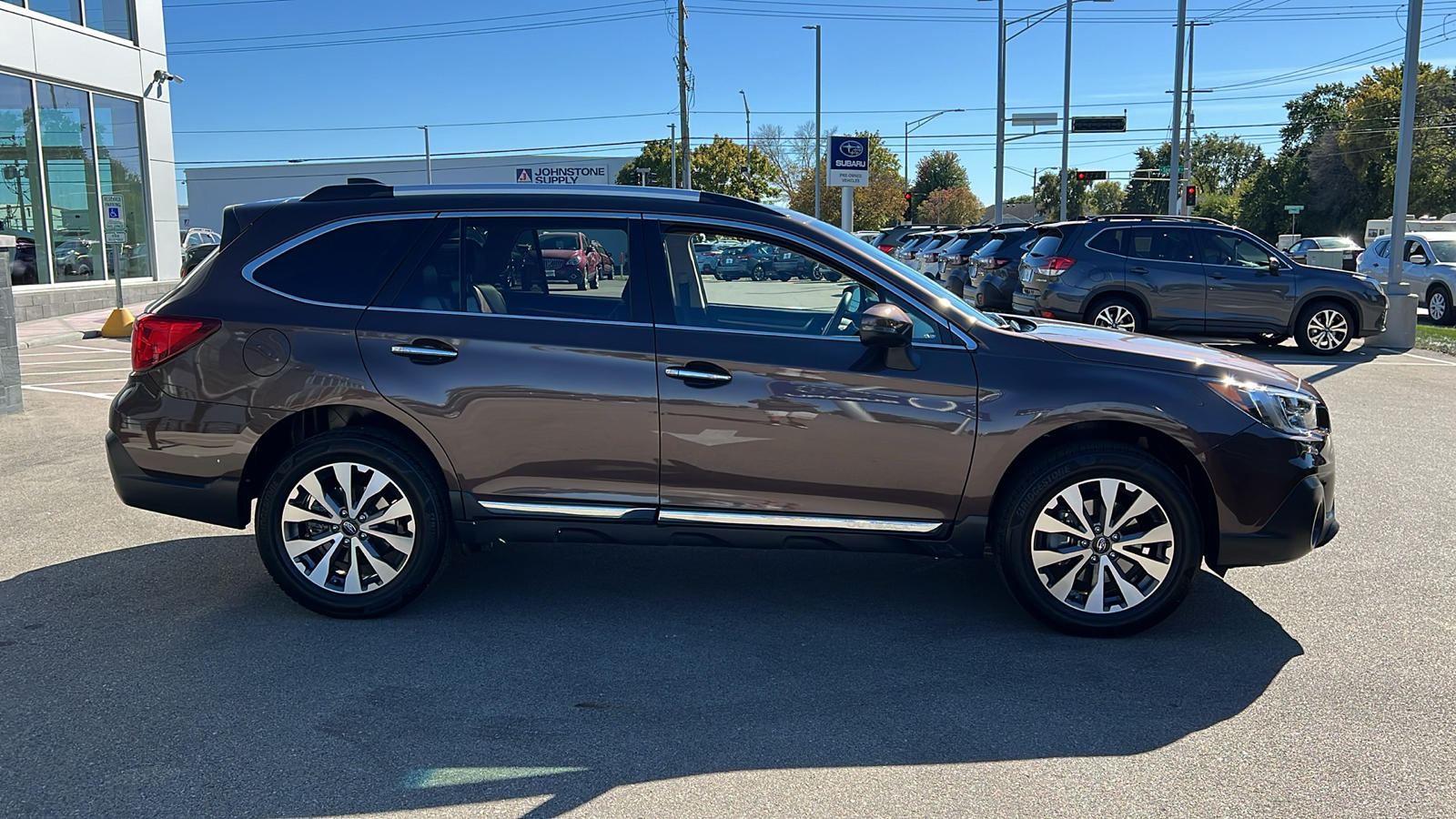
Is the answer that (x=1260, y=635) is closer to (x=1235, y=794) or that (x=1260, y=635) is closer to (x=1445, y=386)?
(x=1235, y=794)

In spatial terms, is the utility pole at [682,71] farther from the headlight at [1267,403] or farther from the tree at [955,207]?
the tree at [955,207]

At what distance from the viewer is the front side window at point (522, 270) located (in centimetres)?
480

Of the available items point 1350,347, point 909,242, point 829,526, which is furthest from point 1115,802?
point 909,242

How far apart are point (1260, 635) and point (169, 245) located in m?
24.3

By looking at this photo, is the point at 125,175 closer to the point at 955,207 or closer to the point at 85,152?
the point at 85,152

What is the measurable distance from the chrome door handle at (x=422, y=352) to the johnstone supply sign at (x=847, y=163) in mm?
25220

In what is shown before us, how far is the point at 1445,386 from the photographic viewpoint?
12.0 metres

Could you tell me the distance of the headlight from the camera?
462cm

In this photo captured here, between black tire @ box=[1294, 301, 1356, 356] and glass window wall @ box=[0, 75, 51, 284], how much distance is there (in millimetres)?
20104

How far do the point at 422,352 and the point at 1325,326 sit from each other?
44.8 feet

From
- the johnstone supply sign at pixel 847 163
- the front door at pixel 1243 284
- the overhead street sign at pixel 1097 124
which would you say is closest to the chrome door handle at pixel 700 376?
the front door at pixel 1243 284

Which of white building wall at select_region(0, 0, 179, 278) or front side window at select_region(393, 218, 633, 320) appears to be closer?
front side window at select_region(393, 218, 633, 320)

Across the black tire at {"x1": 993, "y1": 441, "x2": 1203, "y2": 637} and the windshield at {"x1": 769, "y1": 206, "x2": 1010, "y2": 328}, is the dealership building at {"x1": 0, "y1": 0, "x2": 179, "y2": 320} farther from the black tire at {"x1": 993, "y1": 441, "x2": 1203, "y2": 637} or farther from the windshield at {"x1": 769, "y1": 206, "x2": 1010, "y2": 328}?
the black tire at {"x1": 993, "y1": 441, "x2": 1203, "y2": 637}

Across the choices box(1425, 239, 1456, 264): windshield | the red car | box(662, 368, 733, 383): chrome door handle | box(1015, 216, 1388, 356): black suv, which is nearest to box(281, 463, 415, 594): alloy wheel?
the red car
